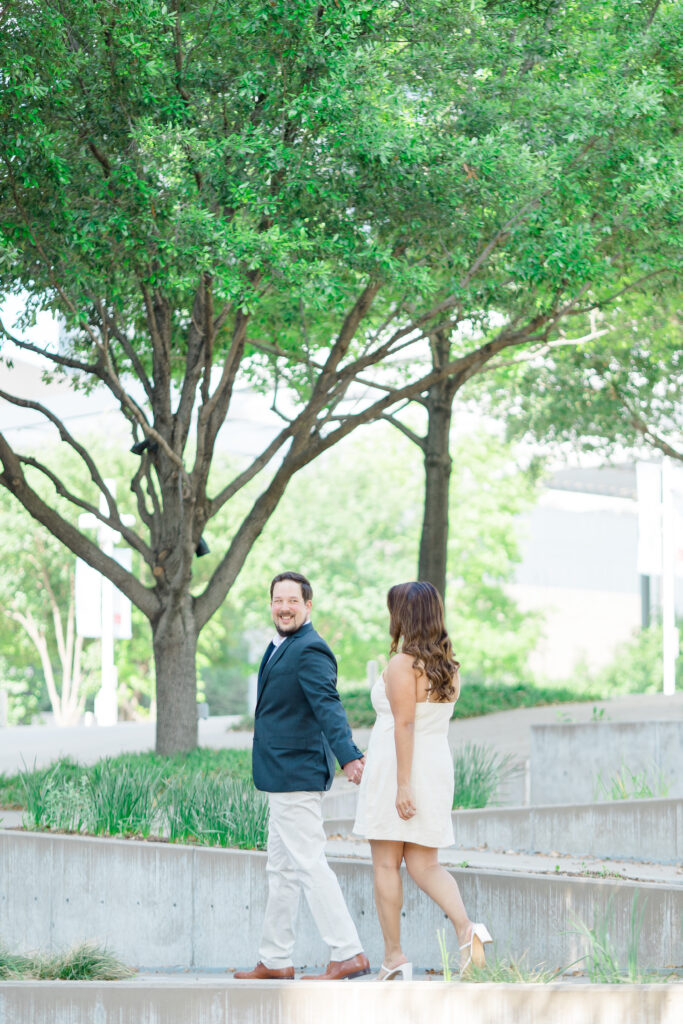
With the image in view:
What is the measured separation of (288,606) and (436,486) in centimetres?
1241

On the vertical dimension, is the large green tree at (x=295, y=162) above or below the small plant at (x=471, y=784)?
above

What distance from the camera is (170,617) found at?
1204cm

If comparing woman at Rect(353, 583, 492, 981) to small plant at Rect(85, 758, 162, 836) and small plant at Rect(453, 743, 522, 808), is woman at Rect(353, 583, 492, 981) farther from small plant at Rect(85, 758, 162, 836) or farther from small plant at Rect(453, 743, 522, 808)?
small plant at Rect(453, 743, 522, 808)

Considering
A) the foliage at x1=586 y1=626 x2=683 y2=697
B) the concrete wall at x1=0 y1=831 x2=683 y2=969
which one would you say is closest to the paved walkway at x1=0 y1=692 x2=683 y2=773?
the concrete wall at x1=0 y1=831 x2=683 y2=969

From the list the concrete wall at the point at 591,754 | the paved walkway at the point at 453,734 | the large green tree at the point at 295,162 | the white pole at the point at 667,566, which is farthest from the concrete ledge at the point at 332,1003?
the white pole at the point at 667,566

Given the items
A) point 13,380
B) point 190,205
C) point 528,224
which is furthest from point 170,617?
point 13,380

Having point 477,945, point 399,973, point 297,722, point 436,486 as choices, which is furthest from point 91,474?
point 477,945

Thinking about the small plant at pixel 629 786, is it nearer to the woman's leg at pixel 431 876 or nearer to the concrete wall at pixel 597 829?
the concrete wall at pixel 597 829

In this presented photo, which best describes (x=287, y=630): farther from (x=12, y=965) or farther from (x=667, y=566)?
(x=667, y=566)

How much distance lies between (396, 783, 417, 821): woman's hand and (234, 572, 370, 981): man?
214 millimetres

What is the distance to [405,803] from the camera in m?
5.11

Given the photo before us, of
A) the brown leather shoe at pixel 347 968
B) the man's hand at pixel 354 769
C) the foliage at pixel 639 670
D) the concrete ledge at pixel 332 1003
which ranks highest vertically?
the foliage at pixel 639 670

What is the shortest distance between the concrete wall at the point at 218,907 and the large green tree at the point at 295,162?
14.6ft

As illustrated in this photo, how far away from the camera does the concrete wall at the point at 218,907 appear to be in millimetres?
5711
